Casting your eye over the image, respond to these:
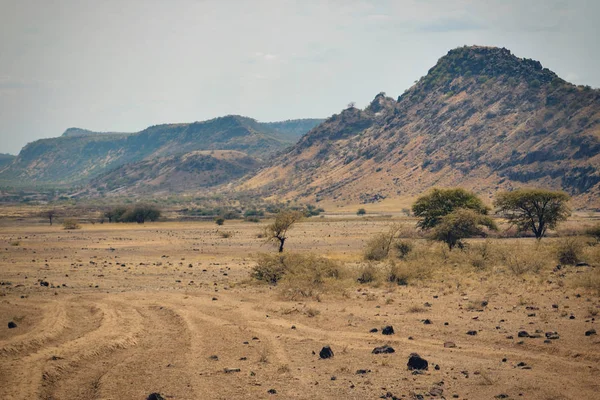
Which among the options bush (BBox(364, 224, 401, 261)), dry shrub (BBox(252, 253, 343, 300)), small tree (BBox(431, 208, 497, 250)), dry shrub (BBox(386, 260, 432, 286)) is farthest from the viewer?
small tree (BBox(431, 208, 497, 250))

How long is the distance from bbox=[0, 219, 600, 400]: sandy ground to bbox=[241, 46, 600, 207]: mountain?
302ft

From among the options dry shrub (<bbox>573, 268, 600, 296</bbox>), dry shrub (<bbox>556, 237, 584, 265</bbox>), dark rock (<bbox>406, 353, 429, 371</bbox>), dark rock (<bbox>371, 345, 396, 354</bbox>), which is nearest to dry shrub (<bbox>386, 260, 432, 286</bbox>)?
dry shrub (<bbox>573, 268, 600, 296</bbox>)

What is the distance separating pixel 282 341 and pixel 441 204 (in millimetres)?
32663

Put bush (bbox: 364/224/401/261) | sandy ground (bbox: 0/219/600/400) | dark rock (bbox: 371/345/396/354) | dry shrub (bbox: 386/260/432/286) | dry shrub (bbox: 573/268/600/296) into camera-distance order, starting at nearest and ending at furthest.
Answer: sandy ground (bbox: 0/219/600/400) < dark rock (bbox: 371/345/396/354) < dry shrub (bbox: 573/268/600/296) < dry shrub (bbox: 386/260/432/286) < bush (bbox: 364/224/401/261)

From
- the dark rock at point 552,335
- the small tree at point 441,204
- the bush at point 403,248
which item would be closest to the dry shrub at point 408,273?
the bush at point 403,248

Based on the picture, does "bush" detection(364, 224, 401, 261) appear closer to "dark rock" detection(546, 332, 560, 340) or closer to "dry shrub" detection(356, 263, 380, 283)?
"dry shrub" detection(356, 263, 380, 283)

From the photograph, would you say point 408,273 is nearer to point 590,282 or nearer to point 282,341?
point 590,282

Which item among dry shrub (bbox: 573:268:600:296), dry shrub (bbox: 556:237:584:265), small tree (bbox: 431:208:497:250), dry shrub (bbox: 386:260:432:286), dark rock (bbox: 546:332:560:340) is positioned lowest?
dark rock (bbox: 546:332:560:340)

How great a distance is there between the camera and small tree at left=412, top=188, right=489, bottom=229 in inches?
1818

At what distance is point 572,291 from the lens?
22.5m

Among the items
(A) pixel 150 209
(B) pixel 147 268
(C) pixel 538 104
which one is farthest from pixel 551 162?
(B) pixel 147 268

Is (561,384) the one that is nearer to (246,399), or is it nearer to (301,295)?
(246,399)

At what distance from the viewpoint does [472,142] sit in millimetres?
138500

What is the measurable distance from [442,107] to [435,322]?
147 m
